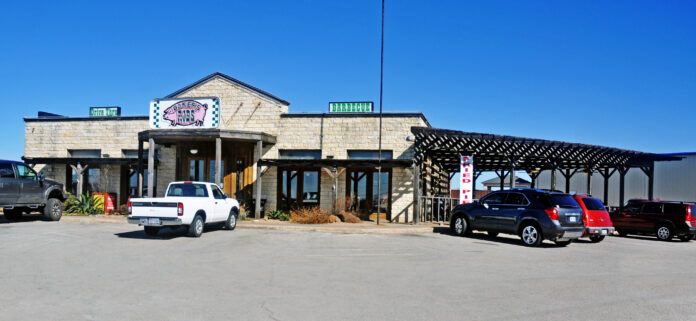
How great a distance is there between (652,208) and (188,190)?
52.1ft

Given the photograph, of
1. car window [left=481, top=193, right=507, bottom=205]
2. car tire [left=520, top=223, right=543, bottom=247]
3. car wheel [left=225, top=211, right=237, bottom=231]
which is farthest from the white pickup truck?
car tire [left=520, top=223, right=543, bottom=247]

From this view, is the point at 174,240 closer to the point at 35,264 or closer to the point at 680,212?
the point at 35,264

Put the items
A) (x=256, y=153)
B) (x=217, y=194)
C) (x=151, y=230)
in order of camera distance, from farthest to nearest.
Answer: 1. (x=256, y=153)
2. (x=217, y=194)
3. (x=151, y=230)

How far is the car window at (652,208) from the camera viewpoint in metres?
17.5

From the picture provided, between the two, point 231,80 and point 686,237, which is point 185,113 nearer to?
point 231,80

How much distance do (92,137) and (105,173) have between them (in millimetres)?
1918

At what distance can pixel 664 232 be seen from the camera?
17219mm

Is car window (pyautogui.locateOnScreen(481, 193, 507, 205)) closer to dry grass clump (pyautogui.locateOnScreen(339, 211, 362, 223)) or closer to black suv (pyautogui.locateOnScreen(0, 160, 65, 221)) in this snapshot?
dry grass clump (pyautogui.locateOnScreen(339, 211, 362, 223))

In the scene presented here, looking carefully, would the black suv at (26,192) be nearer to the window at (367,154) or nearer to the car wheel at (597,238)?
the window at (367,154)

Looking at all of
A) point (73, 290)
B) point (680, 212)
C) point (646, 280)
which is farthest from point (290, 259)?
point (680, 212)

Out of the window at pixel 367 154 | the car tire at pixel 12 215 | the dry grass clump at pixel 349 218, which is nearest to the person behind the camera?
the car tire at pixel 12 215

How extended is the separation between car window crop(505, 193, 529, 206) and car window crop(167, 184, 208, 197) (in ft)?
29.4

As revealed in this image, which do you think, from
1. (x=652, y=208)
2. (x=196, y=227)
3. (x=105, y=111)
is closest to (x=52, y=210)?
(x=196, y=227)

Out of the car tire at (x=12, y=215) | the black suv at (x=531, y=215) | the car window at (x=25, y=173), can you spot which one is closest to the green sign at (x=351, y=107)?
the black suv at (x=531, y=215)
